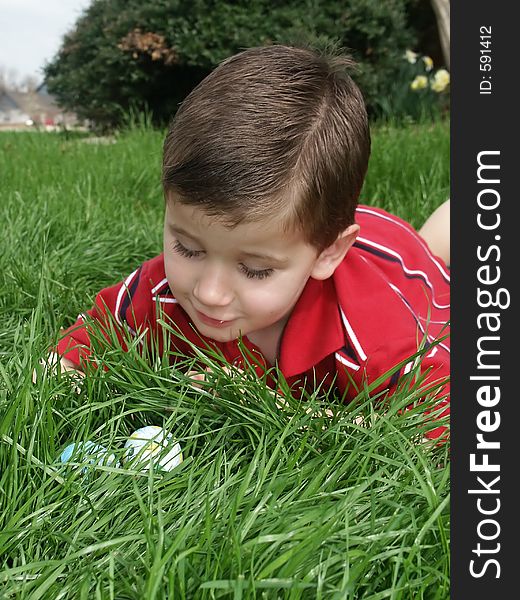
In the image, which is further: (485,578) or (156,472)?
(156,472)

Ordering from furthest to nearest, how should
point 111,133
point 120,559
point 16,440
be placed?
point 111,133
point 16,440
point 120,559

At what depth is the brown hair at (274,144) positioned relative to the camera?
1.56 metres

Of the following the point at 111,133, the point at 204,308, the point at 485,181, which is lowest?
the point at 204,308

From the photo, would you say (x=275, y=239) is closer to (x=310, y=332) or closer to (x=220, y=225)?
(x=220, y=225)

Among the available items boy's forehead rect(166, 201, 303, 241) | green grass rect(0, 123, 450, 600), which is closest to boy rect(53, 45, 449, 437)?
boy's forehead rect(166, 201, 303, 241)

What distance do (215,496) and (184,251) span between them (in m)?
0.58

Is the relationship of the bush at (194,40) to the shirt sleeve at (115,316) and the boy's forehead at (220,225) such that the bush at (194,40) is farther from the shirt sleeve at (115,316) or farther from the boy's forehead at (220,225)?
the boy's forehead at (220,225)

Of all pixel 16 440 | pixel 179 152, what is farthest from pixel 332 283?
pixel 16 440

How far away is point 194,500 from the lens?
1.32 metres

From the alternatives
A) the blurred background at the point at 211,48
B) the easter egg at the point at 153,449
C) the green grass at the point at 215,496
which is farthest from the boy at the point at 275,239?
the blurred background at the point at 211,48

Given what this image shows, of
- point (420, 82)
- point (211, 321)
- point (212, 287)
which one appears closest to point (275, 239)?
point (212, 287)

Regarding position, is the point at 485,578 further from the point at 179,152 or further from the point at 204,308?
the point at 179,152

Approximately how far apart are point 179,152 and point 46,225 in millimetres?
1344

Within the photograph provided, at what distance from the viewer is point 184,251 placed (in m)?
1.67
